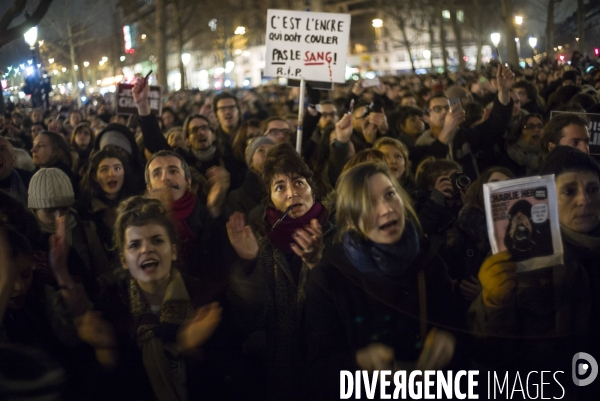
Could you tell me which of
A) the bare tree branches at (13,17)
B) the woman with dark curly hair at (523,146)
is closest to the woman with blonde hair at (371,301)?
the woman with dark curly hair at (523,146)

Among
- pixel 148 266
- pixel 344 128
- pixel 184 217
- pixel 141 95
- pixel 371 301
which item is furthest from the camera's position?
pixel 141 95

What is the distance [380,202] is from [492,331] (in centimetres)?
74

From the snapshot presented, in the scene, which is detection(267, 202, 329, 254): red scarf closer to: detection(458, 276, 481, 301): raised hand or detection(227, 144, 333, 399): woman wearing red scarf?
detection(227, 144, 333, 399): woman wearing red scarf

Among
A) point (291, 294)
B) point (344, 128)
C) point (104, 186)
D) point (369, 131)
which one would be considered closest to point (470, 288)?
point (291, 294)

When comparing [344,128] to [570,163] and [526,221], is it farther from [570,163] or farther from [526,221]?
[526,221]

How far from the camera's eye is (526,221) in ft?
9.36

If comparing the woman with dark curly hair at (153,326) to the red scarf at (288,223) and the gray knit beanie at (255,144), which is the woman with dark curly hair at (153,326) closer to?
the red scarf at (288,223)

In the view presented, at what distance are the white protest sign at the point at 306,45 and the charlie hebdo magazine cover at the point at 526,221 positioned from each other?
175 inches

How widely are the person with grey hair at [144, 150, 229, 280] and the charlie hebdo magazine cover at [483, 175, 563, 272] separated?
5.15ft

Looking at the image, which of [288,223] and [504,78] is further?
[504,78]

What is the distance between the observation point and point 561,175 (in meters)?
3.21

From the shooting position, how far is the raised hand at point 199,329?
307cm

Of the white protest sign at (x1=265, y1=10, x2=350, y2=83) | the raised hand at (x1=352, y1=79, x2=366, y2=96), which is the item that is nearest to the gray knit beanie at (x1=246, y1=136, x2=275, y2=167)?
the white protest sign at (x1=265, y1=10, x2=350, y2=83)

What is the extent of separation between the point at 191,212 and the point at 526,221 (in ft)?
7.63
